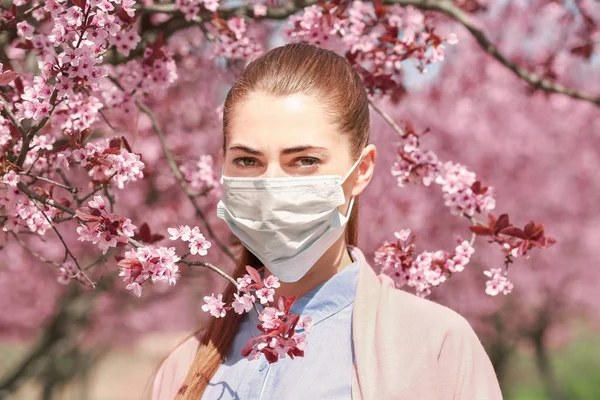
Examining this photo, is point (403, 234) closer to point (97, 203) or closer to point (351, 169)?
point (351, 169)

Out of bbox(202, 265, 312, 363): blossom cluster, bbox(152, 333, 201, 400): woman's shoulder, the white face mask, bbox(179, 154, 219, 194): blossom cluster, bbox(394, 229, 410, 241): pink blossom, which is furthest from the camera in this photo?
bbox(179, 154, 219, 194): blossom cluster

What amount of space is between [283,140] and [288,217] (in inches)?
8.4

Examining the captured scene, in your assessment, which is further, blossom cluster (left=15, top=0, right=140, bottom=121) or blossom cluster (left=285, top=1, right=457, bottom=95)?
blossom cluster (left=285, top=1, right=457, bottom=95)

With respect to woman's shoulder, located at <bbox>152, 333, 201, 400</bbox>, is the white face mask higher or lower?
higher

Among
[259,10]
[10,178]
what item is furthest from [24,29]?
[259,10]

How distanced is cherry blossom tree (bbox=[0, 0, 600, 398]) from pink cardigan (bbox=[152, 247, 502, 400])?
19cm

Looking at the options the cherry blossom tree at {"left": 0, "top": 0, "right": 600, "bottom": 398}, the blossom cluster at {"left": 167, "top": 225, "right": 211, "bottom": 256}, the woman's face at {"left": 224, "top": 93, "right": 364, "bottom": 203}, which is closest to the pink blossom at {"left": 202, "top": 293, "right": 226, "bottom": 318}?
the cherry blossom tree at {"left": 0, "top": 0, "right": 600, "bottom": 398}

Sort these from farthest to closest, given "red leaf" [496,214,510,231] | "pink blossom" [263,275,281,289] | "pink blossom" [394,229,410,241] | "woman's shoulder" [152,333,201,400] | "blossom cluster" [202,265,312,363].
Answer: "red leaf" [496,214,510,231] < "pink blossom" [394,229,410,241] < "woman's shoulder" [152,333,201,400] < "pink blossom" [263,275,281,289] < "blossom cluster" [202,265,312,363]

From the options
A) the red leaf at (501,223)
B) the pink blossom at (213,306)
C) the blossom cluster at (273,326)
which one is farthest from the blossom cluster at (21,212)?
the red leaf at (501,223)

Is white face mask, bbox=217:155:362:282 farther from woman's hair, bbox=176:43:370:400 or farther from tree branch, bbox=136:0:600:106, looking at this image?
tree branch, bbox=136:0:600:106

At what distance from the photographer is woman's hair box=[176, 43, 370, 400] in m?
2.10

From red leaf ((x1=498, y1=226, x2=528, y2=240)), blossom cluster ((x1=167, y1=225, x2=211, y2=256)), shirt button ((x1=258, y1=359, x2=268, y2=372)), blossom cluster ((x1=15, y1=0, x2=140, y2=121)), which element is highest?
blossom cluster ((x1=15, y1=0, x2=140, y2=121))

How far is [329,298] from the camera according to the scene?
2.14 metres

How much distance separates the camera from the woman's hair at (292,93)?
2.10 metres
